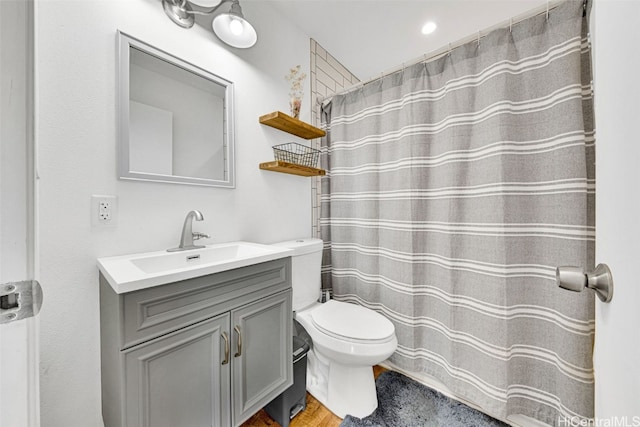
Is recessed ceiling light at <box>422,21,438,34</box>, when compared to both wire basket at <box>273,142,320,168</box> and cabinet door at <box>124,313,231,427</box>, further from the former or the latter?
cabinet door at <box>124,313,231,427</box>

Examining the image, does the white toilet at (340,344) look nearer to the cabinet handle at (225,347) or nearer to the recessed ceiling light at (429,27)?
the cabinet handle at (225,347)

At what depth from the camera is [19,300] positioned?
13.6 inches

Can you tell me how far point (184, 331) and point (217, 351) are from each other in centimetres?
16

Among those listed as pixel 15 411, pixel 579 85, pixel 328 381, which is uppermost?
pixel 579 85

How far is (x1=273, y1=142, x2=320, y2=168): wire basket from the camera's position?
162cm

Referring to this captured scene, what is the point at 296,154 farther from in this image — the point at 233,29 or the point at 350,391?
the point at 350,391

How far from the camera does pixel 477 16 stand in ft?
5.40

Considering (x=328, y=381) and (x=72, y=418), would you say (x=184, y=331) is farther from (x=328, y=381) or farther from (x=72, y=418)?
(x=328, y=381)

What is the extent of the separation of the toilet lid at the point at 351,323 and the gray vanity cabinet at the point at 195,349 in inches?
10.9

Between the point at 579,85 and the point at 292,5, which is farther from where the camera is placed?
the point at 292,5

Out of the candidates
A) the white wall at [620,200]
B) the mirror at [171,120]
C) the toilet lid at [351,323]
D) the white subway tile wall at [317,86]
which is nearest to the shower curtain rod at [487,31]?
the white subway tile wall at [317,86]

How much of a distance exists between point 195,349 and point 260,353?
0.31m

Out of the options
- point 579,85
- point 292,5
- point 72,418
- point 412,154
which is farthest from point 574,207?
point 72,418

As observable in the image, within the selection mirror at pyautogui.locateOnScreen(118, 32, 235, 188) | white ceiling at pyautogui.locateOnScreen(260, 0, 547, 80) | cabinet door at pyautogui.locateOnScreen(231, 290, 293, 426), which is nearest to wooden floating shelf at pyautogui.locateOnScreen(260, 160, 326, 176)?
mirror at pyautogui.locateOnScreen(118, 32, 235, 188)
